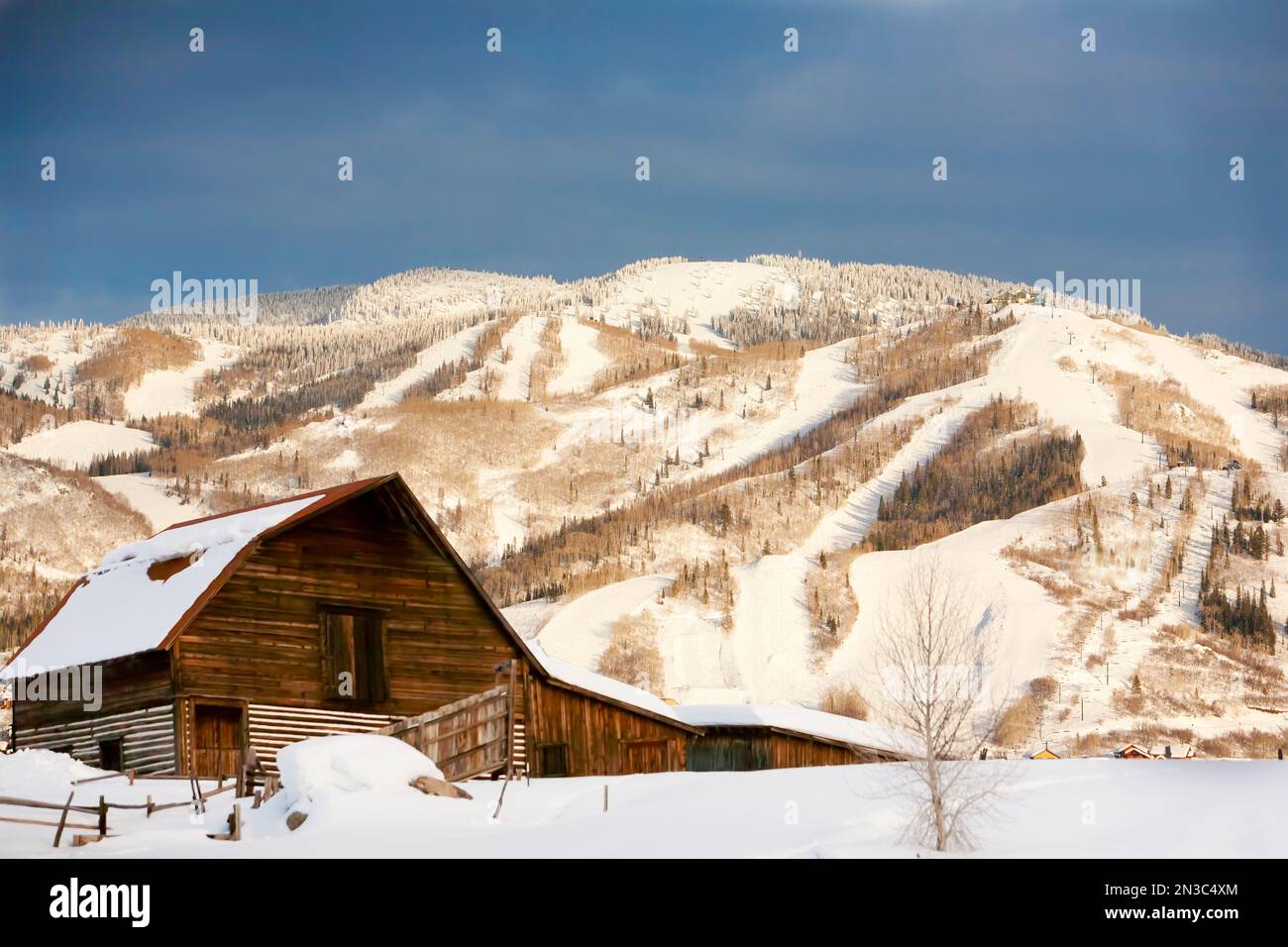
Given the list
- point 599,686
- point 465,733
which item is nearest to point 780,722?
point 599,686

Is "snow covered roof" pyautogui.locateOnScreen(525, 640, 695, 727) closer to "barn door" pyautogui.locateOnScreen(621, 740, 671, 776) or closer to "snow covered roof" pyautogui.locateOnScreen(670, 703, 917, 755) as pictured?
"barn door" pyautogui.locateOnScreen(621, 740, 671, 776)

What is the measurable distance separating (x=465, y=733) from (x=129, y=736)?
36.9ft

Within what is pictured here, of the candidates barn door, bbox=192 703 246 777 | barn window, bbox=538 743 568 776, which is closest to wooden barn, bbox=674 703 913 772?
barn window, bbox=538 743 568 776

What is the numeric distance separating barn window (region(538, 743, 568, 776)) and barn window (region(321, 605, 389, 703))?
5.67 meters

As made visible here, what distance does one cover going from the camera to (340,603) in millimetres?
38562

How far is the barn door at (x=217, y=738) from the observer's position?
35.6 meters

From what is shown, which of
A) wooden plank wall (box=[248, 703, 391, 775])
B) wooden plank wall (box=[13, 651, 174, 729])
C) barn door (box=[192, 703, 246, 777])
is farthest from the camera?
wooden plank wall (box=[248, 703, 391, 775])

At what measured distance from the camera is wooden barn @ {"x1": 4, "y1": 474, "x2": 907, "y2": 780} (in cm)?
3603

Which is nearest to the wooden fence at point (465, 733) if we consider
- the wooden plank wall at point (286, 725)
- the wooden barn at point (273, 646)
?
the wooden barn at point (273, 646)

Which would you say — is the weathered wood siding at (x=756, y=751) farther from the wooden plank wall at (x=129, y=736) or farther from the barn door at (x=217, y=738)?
the wooden plank wall at (x=129, y=736)

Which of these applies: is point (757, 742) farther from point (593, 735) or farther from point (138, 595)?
point (138, 595)

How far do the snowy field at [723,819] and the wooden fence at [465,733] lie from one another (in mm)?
898
